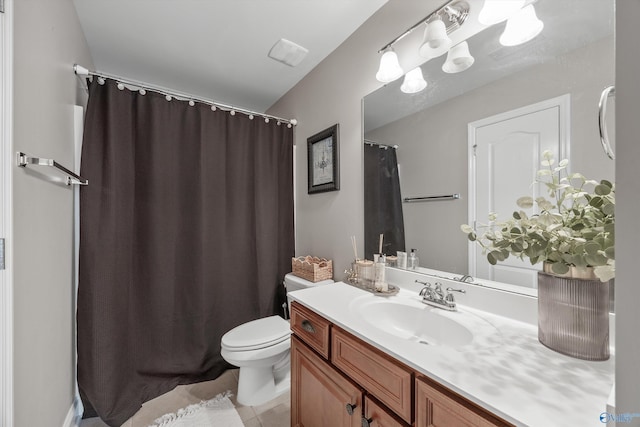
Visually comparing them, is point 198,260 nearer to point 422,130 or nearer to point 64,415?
point 64,415

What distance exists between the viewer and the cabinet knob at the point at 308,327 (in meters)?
1.06

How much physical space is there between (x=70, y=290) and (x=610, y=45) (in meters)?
2.54

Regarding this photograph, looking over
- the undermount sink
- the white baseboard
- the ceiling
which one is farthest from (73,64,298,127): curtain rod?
the white baseboard

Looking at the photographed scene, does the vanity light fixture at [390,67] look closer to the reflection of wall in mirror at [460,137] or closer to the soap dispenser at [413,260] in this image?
the reflection of wall in mirror at [460,137]

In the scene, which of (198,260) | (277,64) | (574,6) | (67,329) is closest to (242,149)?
(277,64)

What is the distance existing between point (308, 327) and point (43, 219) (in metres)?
1.22

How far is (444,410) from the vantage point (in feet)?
1.96

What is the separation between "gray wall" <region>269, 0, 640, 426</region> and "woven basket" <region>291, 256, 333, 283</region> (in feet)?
0.20

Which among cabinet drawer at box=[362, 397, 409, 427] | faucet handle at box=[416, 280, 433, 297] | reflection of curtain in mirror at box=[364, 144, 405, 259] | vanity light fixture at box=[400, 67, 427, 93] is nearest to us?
cabinet drawer at box=[362, 397, 409, 427]

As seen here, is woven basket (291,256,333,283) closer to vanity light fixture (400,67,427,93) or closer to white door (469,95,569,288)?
white door (469,95,569,288)

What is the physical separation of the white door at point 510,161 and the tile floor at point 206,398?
1.39 metres

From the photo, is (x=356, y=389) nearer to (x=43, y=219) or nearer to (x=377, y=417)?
(x=377, y=417)

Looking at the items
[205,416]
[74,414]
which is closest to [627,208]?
[205,416]

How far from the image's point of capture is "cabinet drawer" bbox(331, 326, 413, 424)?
2.27ft
